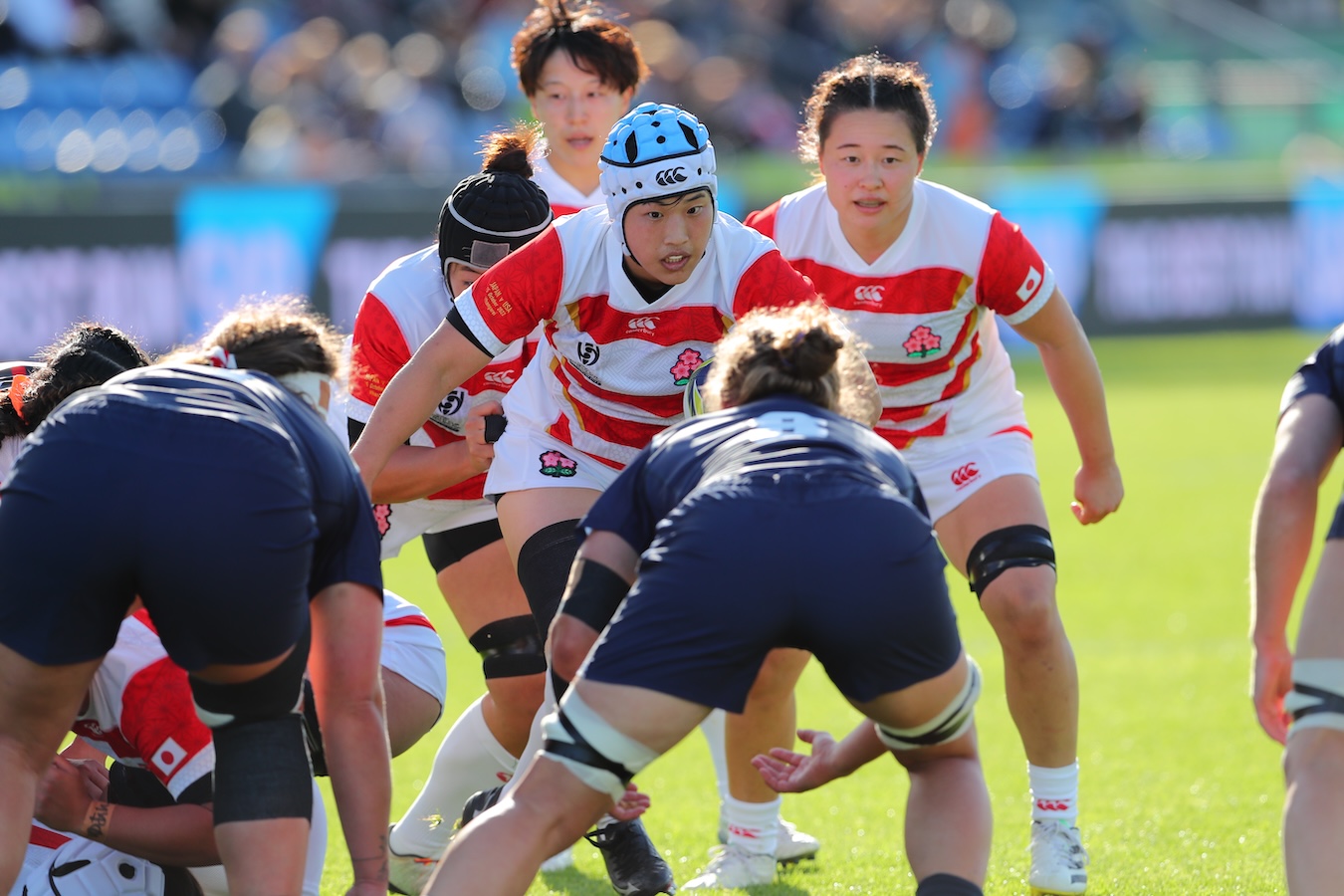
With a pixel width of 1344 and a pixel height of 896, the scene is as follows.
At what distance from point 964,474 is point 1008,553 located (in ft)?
1.29

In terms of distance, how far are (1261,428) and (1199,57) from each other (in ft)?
40.9

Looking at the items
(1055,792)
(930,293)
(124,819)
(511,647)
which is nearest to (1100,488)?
(930,293)

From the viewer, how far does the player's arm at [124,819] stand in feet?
11.5

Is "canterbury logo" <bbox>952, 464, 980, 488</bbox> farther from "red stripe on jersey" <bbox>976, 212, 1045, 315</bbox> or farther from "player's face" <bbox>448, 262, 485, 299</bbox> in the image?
"player's face" <bbox>448, 262, 485, 299</bbox>

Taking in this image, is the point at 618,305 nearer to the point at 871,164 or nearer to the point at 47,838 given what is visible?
the point at 871,164

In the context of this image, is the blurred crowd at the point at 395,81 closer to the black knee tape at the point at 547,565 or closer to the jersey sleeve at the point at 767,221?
the jersey sleeve at the point at 767,221

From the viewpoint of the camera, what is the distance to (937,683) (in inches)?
126

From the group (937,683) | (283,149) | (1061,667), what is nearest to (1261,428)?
(283,149)

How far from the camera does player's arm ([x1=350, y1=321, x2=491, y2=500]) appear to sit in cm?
424

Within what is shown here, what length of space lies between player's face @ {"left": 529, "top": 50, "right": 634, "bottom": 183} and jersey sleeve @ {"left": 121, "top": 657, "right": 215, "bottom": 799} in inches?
112

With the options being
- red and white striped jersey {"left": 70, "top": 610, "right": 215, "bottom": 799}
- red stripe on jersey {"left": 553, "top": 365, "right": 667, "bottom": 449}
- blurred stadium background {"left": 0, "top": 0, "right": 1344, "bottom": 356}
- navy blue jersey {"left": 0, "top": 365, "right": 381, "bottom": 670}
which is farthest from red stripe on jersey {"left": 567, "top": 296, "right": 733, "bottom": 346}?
blurred stadium background {"left": 0, "top": 0, "right": 1344, "bottom": 356}

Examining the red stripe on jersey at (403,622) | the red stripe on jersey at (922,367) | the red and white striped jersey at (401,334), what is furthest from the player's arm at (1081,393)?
the red stripe on jersey at (403,622)

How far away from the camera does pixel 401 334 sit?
5.00 meters

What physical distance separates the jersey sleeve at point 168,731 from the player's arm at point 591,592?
2.66 feet
